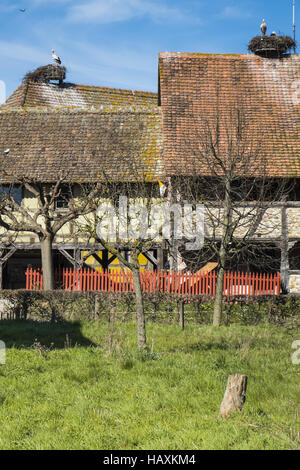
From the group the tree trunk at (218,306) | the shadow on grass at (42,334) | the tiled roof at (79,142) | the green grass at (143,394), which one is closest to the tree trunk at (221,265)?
the tree trunk at (218,306)

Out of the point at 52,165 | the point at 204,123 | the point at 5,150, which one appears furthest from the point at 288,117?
the point at 5,150

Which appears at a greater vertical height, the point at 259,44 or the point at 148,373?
the point at 259,44

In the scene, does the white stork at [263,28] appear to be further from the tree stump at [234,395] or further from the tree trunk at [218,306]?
the tree stump at [234,395]

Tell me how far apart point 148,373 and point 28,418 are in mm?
2092

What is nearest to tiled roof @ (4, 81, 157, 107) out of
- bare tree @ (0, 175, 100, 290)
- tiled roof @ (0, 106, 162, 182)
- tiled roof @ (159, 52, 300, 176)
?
tiled roof @ (0, 106, 162, 182)

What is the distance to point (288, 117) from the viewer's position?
20625mm

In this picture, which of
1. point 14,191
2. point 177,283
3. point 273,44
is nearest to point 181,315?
point 177,283

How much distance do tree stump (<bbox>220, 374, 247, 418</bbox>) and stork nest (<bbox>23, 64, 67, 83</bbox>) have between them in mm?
23530

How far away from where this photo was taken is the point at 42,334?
11859mm

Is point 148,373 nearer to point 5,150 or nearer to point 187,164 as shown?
point 187,164

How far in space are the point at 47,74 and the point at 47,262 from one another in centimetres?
1297

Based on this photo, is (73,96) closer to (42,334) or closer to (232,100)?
(232,100)

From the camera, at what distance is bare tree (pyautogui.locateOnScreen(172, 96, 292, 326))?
611 inches

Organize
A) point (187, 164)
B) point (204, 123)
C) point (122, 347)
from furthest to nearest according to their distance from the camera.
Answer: point (204, 123), point (187, 164), point (122, 347)
